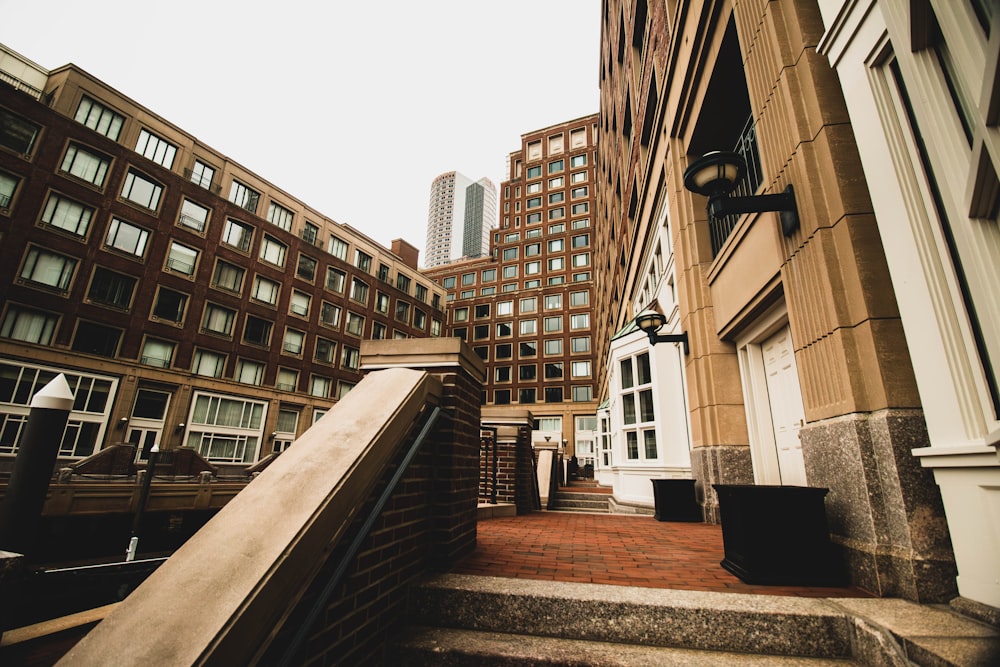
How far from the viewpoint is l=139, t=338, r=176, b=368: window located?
2456cm

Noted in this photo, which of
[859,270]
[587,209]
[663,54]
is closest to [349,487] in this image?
[859,270]

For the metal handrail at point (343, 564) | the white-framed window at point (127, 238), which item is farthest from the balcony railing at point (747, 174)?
the white-framed window at point (127, 238)

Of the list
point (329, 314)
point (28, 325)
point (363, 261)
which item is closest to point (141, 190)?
point (28, 325)

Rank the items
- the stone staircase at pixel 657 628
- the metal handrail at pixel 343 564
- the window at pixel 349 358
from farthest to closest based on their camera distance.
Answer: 1. the window at pixel 349 358
2. the stone staircase at pixel 657 628
3. the metal handrail at pixel 343 564

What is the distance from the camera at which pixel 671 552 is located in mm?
4492

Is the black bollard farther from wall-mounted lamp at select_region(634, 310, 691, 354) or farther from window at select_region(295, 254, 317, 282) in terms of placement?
window at select_region(295, 254, 317, 282)

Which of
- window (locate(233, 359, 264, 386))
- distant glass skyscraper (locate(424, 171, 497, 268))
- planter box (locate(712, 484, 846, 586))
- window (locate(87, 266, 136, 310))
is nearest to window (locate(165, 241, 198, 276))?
window (locate(87, 266, 136, 310))

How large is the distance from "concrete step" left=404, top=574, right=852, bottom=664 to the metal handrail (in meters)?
0.91

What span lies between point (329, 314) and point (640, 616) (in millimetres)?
36787

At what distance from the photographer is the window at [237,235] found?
97.7ft

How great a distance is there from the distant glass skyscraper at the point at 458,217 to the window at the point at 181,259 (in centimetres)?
12624

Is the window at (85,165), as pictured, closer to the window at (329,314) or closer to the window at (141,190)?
the window at (141,190)

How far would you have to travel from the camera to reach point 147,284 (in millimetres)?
25141

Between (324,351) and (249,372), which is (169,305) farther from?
(324,351)
